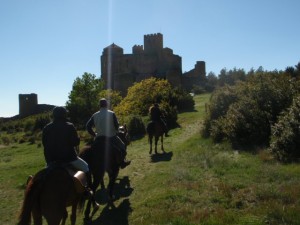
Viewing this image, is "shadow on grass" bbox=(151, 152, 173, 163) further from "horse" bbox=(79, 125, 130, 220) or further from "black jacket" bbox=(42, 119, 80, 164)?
"black jacket" bbox=(42, 119, 80, 164)

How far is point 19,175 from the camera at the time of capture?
62.8ft

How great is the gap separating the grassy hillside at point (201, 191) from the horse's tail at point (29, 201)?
8.04 feet

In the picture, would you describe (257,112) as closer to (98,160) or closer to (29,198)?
(98,160)

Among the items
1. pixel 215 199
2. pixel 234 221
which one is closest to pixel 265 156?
pixel 215 199

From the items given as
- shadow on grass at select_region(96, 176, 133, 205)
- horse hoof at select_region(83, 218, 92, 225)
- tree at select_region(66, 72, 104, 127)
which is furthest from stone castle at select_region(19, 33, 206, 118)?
horse hoof at select_region(83, 218, 92, 225)

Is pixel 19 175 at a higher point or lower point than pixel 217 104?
lower

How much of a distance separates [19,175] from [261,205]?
1304cm

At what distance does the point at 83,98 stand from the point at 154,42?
1369 inches

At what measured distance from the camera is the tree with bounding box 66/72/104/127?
4547cm

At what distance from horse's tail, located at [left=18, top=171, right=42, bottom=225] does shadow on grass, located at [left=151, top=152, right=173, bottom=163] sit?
10.1 meters

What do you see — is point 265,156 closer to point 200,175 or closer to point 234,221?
point 200,175

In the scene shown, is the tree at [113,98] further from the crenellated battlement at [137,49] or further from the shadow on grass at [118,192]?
the crenellated battlement at [137,49]

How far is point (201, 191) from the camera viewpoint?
10.8 metres

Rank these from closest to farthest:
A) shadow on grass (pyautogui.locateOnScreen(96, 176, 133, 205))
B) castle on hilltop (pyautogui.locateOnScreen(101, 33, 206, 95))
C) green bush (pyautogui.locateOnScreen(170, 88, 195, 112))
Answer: shadow on grass (pyautogui.locateOnScreen(96, 176, 133, 205)) → green bush (pyautogui.locateOnScreen(170, 88, 195, 112)) → castle on hilltop (pyautogui.locateOnScreen(101, 33, 206, 95))
